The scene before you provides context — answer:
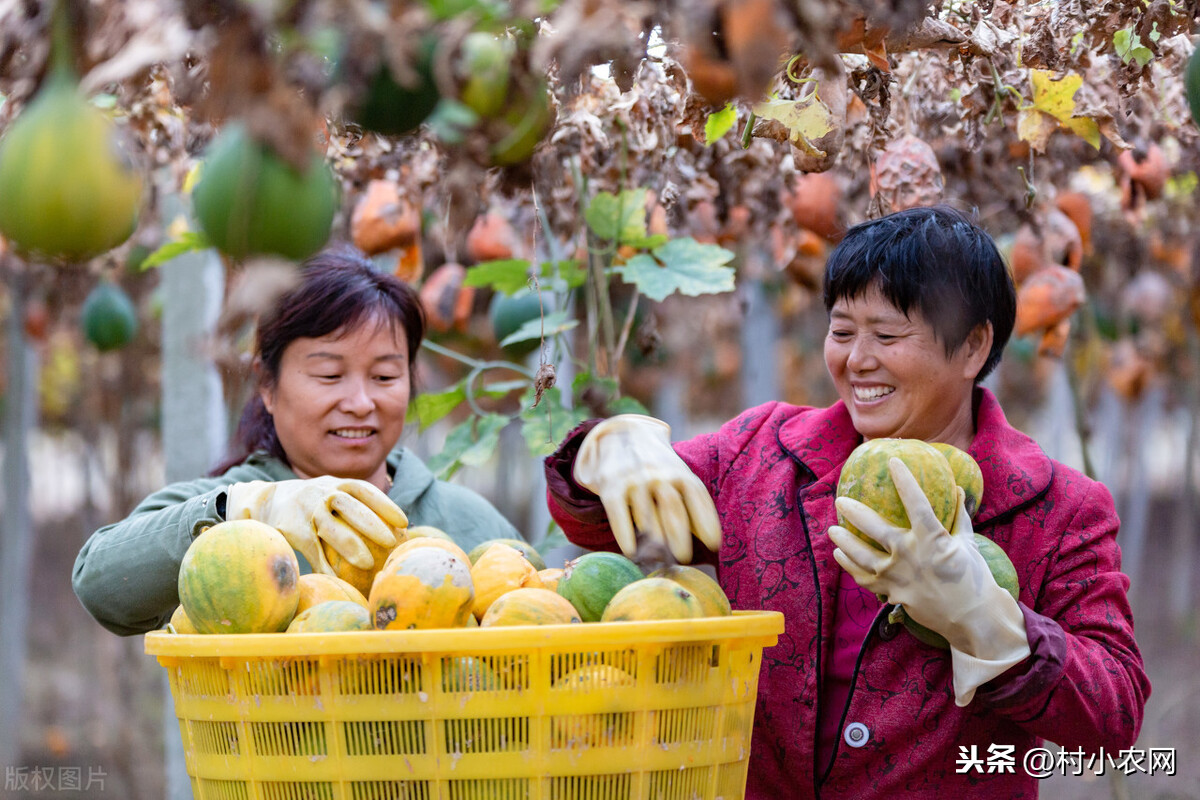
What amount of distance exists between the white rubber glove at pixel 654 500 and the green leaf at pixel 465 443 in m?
1.30

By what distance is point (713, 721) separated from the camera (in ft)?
4.63

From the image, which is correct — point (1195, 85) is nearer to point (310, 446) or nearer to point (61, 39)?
point (61, 39)

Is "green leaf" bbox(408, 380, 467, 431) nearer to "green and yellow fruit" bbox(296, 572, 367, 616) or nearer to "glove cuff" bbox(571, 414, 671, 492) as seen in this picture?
"glove cuff" bbox(571, 414, 671, 492)

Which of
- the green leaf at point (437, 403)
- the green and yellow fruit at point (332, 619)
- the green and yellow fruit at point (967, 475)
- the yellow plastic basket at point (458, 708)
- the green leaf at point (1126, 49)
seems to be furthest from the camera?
the green leaf at point (437, 403)

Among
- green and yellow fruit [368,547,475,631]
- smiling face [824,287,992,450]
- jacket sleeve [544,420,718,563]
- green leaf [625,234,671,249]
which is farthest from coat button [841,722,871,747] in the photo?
green leaf [625,234,671,249]

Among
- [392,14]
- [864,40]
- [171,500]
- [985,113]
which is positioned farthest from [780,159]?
[392,14]

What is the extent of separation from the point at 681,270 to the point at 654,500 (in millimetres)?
1195

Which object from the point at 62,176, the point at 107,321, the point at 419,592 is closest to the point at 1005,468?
the point at 419,592

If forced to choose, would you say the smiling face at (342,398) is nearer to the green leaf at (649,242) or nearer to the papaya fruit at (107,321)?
the green leaf at (649,242)

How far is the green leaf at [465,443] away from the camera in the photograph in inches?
116

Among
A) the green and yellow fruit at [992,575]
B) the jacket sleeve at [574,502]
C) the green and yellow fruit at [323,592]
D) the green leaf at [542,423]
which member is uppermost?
the green leaf at [542,423]

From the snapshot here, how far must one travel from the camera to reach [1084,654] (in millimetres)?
1669

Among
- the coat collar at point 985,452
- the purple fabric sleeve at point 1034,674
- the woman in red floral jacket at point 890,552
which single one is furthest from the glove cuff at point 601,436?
the purple fabric sleeve at point 1034,674

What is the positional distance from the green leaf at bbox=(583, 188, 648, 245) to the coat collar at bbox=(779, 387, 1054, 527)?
822 millimetres
